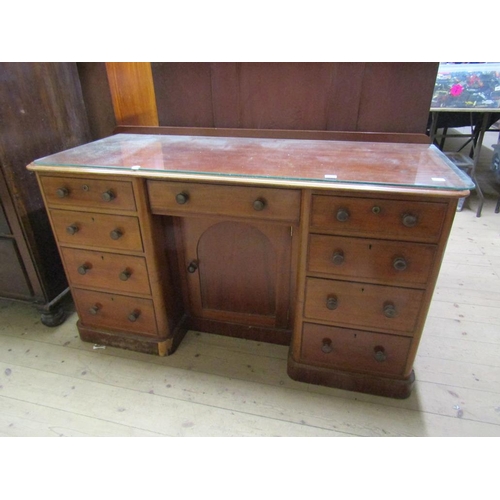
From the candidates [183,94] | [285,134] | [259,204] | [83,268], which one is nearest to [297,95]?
[285,134]

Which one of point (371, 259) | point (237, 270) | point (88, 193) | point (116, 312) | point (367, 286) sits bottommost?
point (116, 312)

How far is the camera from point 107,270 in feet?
4.81

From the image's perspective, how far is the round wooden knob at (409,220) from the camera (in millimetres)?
1045

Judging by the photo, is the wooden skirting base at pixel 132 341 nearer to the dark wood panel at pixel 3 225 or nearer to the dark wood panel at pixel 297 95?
the dark wood panel at pixel 3 225

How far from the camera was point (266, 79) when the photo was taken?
150 cm

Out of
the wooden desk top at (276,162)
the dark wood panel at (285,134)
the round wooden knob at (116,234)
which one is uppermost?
the dark wood panel at (285,134)

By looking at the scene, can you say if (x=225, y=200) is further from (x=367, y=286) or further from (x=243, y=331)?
(x=243, y=331)

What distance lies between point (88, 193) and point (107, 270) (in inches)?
13.1

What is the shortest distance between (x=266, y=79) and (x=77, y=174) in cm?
86

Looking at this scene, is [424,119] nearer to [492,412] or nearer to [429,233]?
[429,233]

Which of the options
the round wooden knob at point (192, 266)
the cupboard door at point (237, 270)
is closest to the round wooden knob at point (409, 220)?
the cupboard door at point (237, 270)

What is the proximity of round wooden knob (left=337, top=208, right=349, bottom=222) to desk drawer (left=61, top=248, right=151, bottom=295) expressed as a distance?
30.5 inches

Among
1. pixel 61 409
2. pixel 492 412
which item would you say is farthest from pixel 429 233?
pixel 61 409

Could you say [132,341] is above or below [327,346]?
below
